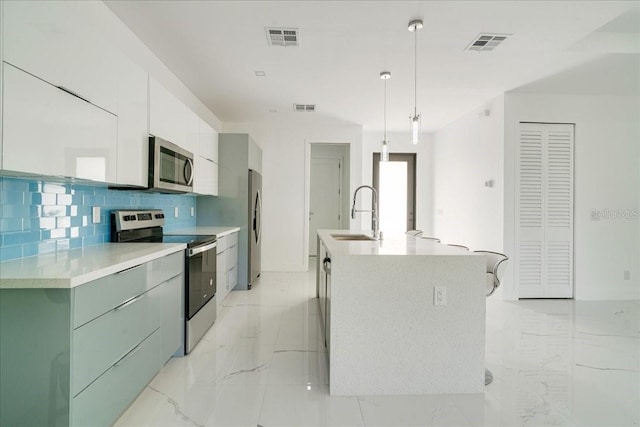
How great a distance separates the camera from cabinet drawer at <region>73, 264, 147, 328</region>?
4.44ft

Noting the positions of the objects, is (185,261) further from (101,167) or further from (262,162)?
(262,162)

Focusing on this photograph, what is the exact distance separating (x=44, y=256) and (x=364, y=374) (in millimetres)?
1911

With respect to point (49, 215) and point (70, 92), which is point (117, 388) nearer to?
point (49, 215)

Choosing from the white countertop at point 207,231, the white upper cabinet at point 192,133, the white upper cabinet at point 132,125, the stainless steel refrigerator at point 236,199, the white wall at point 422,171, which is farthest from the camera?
the white wall at point 422,171

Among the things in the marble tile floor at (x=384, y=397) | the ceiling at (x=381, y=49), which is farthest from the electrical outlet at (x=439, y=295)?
the ceiling at (x=381, y=49)

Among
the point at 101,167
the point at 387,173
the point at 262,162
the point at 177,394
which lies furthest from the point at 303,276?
the point at 101,167

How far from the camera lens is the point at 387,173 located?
668 cm

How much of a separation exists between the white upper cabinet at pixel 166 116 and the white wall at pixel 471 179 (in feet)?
12.2

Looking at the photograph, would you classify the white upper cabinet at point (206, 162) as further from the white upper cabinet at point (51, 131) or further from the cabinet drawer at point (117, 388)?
the cabinet drawer at point (117, 388)

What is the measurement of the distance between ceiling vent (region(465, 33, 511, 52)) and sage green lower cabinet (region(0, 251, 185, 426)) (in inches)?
123

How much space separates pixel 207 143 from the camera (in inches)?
158

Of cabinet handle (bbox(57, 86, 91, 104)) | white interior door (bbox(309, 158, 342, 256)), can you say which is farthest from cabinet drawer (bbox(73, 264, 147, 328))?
white interior door (bbox(309, 158, 342, 256))

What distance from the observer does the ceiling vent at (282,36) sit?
2715mm

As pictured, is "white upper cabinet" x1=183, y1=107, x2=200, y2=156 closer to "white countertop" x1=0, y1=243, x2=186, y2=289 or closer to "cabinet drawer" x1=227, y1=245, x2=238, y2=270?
"cabinet drawer" x1=227, y1=245, x2=238, y2=270
